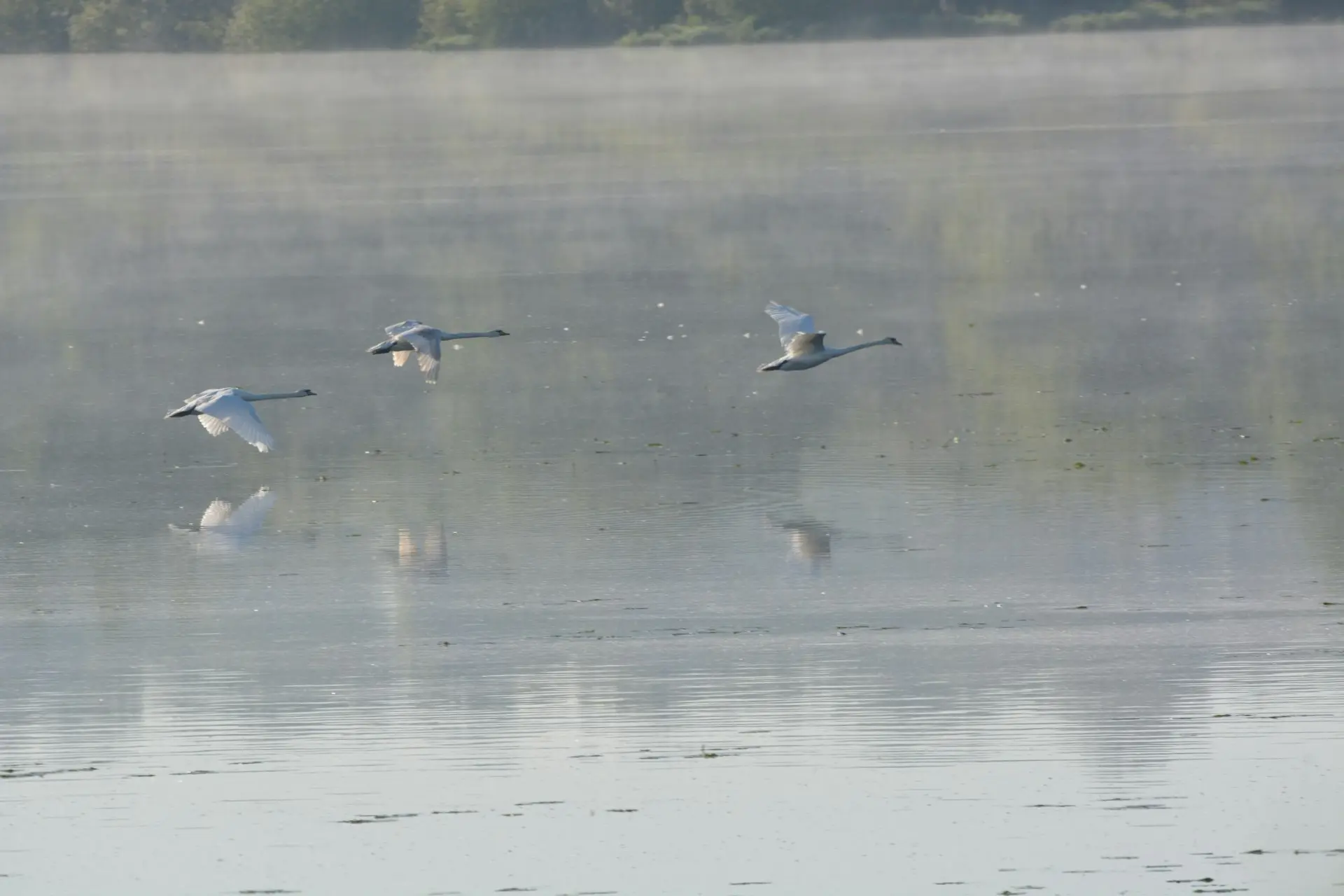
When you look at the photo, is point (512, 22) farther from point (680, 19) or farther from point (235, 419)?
point (235, 419)

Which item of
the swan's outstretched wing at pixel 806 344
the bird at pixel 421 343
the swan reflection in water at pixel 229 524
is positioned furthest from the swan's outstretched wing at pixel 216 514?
the swan's outstretched wing at pixel 806 344

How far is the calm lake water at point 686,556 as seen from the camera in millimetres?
6871

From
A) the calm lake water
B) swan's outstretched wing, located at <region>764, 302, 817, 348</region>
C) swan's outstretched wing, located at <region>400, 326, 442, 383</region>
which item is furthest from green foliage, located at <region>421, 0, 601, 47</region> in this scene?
swan's outstretched wing, located at <region>764, 302, 817, 348</region>

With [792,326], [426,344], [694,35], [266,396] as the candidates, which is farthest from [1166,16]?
[266,396]

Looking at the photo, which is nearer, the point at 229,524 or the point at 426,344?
the point at 229,524

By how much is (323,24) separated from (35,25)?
993cm

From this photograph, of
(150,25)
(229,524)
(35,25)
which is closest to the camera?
(229,524)

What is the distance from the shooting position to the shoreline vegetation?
7425 cm

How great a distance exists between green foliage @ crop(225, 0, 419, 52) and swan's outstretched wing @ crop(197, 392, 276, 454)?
64641mm

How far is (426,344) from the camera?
46.3ft

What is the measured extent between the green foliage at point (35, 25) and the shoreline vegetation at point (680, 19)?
7.44ft

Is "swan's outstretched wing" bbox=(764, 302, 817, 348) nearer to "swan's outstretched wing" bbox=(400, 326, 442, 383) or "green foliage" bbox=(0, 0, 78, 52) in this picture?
"swan's outstretched wing" bbox=(400, 326, 442, 383)

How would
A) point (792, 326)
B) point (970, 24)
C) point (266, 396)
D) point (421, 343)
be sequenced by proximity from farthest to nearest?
point (970, 24) → point (421, 343) → point (792, 326) → point (266, 396)

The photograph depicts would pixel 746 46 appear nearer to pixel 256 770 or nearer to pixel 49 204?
pixel 49 204
